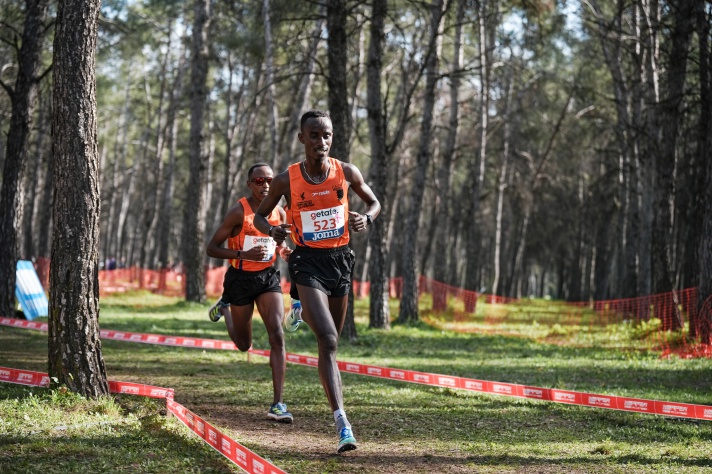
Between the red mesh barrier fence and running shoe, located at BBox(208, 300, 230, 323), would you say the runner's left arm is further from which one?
the red mesh barrier fence

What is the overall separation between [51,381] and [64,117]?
2.18 metres

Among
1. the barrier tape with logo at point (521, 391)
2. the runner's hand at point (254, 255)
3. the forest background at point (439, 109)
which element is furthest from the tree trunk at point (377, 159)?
the runner's hand at point (254, 255)

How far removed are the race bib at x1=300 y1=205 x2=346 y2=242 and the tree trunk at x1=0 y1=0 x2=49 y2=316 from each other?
9.50 m

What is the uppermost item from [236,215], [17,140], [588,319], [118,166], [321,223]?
[118,166]

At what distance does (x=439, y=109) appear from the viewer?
38125mm

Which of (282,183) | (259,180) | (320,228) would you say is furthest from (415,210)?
(320,228)

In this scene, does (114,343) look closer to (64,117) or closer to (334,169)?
(64,117)

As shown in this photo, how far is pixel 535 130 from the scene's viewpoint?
131 feet

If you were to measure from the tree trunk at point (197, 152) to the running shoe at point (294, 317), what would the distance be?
16.3 metres

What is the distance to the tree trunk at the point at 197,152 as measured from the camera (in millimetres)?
22547

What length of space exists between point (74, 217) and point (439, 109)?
32.5m

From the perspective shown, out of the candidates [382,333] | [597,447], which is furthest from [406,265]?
[597,447]

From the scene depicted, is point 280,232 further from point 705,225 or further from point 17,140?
point 705,225

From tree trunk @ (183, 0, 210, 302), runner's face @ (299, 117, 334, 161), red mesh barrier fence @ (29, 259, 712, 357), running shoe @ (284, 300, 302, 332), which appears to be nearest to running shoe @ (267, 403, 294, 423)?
running shoe @ (284, 300, 302, 332)
